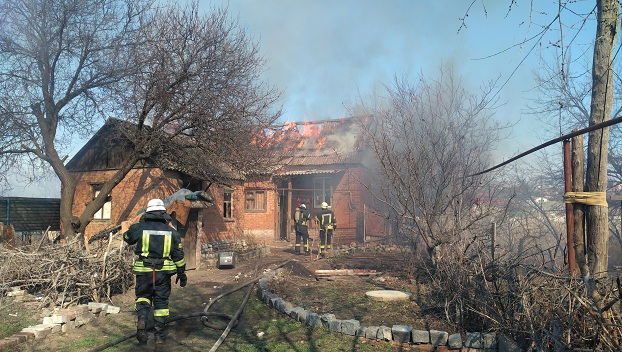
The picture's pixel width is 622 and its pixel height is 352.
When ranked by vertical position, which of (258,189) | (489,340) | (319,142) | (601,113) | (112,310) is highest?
(319,142)

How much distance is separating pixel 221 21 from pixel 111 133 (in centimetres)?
550

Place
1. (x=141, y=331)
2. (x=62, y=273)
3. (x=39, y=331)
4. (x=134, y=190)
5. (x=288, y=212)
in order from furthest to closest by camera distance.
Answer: (x=288, y=212) < (x=134, y=190) < (x=62, y=273) < (x=39, y=331) < (x=141, y=331)

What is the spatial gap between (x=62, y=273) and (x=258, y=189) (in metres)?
13.8

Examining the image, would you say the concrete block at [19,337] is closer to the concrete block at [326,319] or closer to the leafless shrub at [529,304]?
the concrete block at [326,319]

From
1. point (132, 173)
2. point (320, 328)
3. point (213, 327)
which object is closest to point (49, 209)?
point (132, 173)

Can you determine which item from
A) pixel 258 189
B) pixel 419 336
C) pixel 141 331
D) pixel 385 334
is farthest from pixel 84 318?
pixel 258 189

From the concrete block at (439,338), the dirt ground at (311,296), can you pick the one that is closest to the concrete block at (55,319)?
the dirt ground at (311,296)

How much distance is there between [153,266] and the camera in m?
6.12

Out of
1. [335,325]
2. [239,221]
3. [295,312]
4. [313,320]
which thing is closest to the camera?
[335,325]

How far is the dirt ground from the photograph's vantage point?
6.58 metres

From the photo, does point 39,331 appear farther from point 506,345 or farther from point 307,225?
point 307,225

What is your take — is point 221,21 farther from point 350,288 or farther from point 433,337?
point 433,337

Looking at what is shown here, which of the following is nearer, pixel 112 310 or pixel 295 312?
pixel 295 312

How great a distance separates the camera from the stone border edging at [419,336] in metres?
5.38
